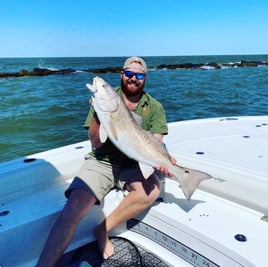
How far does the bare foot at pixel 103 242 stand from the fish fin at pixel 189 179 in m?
0.78

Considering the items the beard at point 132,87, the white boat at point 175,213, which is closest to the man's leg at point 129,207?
the white boat at point 175,213

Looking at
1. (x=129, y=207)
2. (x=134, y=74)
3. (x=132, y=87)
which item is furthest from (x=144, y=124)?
(x=129, y=207)

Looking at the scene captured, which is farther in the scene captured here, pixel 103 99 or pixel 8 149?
pixel 8 149

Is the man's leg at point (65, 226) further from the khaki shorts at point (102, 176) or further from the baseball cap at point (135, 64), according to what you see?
the baseball cap at point (135, 64)

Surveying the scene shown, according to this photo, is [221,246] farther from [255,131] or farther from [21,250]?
[255,131]

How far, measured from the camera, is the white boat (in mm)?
2277

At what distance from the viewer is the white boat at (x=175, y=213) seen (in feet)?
7.47

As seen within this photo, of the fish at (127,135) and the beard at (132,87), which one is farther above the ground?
the beard at (132,87)

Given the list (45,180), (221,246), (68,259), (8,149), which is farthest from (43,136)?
(221,246)

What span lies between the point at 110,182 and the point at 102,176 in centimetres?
10

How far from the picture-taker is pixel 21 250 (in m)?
2.48

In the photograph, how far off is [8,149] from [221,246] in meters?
6.91

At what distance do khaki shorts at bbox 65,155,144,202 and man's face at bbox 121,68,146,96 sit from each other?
664 millimetres

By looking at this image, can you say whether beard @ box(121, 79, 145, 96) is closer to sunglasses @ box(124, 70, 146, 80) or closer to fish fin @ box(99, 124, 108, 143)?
sunglasses @ box(124, 70, 146, 80)
